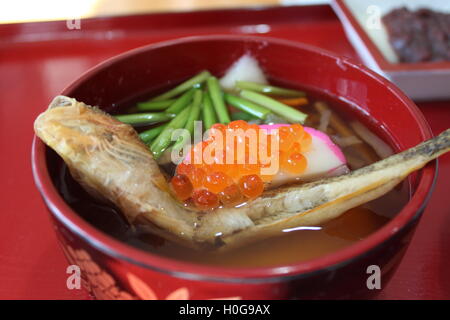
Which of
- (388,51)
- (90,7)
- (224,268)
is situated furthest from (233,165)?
(90,7)

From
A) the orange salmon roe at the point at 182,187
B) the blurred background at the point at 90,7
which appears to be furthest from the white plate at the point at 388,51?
the orange salmon roe at the point at 182,187

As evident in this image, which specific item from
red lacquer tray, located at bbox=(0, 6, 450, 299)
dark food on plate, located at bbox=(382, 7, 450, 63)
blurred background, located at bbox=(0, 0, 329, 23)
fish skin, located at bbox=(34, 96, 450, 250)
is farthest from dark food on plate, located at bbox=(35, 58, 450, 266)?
blurred background, located at bbox=(0, 0, 329, 23)

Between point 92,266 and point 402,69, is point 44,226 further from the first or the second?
point 402,69

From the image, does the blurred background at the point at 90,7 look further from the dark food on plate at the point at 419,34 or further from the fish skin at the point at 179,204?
the fish skin at the point at 179,204

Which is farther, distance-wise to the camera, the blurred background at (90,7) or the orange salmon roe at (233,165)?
the blurred background at (90,7)

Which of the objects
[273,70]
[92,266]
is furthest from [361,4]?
[92,266]
